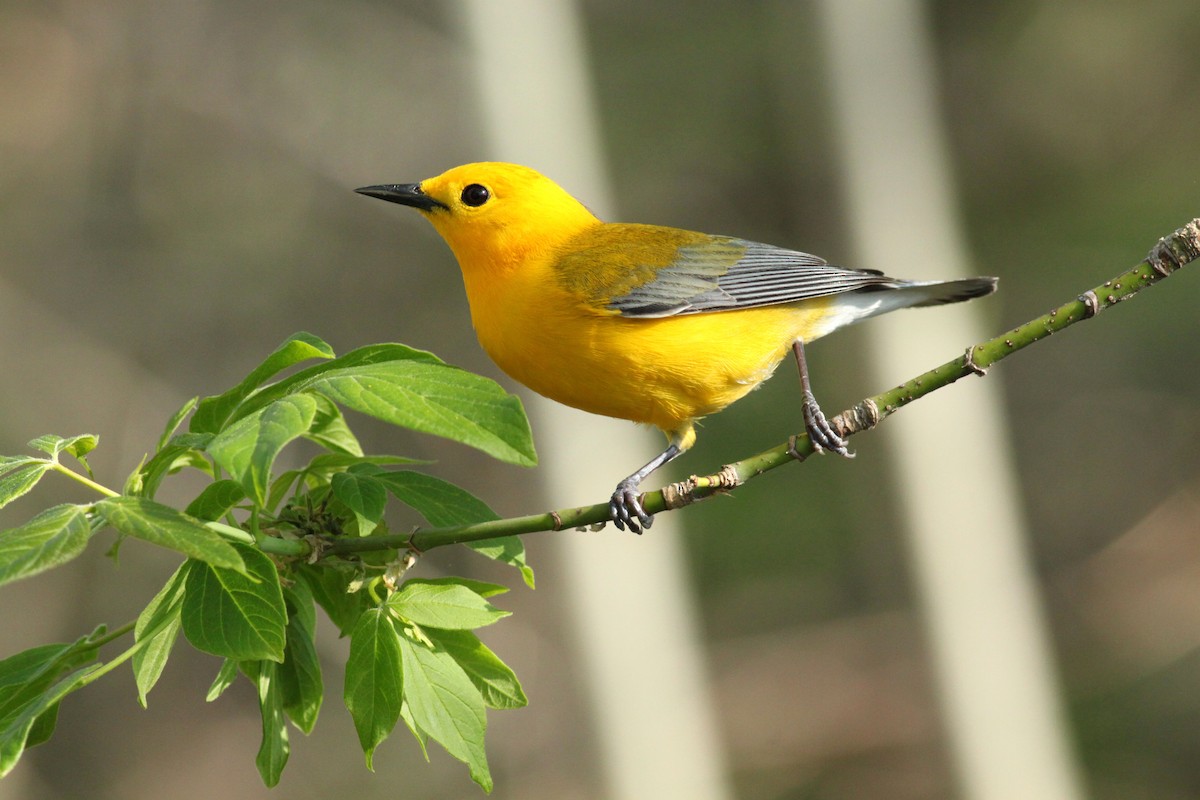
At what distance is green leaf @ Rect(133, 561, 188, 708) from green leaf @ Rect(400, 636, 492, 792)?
0.36 meters

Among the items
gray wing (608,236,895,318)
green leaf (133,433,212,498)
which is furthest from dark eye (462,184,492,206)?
green leaf (133,433,212,498)

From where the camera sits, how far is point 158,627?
1.79 metres

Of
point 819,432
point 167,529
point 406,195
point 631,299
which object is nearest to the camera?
point 167,529

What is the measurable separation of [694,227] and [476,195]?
9506 mm

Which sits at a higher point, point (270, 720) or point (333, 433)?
point (333, 433)

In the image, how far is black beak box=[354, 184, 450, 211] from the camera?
135 inches

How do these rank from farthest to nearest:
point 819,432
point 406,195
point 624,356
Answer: point 406,195, point 624,356, point 819,432

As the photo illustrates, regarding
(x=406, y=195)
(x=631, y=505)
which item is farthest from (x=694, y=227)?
(x=631, y=505)

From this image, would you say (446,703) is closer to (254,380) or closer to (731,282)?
(254,380)

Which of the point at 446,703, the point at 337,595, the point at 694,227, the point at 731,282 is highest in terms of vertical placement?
the point at 694,227

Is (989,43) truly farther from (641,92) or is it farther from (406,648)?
(406,648)

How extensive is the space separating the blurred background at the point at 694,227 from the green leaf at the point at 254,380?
25.4 ft

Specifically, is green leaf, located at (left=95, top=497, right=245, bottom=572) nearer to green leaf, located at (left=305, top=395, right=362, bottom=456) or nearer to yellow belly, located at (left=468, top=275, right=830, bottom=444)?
green leaf, located at (left=305, top=395, right=362, bottom=456)

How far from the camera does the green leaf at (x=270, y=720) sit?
1943 mm
